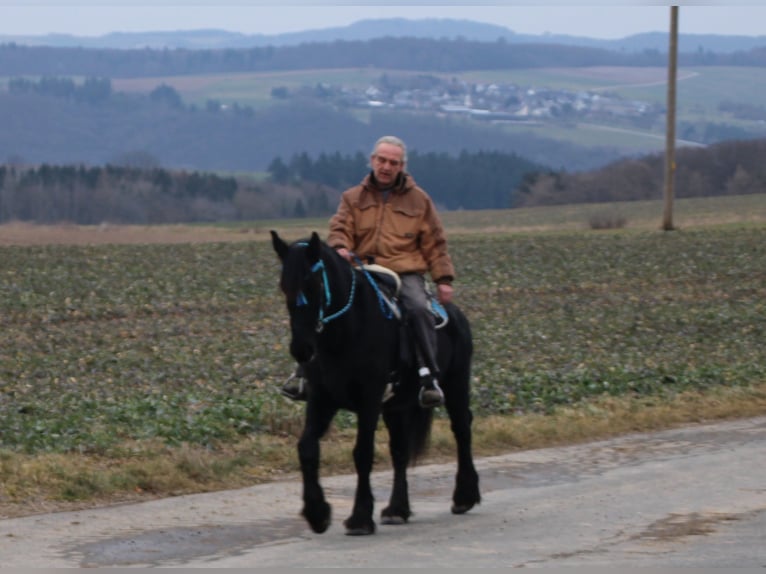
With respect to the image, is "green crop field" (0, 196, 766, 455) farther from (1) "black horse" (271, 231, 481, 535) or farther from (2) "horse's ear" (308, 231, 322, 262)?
(2) "horse's ear" (308, 231, 322, 262)

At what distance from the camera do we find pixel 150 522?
8984 millimetres

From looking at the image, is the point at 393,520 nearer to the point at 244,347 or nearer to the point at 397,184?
the point at 397,184

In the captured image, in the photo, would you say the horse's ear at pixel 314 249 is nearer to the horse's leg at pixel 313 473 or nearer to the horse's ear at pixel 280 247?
the horse's ear at pixel 280 247

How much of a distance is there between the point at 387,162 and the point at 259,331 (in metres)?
14.4

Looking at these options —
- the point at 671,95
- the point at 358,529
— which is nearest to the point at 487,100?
the point at 671,95

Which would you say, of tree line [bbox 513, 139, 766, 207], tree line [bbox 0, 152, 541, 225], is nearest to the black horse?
tree line [bbox 513, 139, 766, 207]

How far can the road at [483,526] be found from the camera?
7871 mm

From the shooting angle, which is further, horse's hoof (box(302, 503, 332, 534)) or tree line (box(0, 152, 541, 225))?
tree line (box(0, 152, 541, 225))

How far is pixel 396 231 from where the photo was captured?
9453 mm

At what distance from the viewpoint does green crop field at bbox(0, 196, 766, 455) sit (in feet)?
44.4

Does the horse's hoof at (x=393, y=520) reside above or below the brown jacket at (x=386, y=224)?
below

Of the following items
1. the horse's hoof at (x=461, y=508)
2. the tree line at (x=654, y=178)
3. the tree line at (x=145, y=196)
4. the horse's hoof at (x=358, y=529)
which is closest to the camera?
the horse's hoof at (x=358, y=529)

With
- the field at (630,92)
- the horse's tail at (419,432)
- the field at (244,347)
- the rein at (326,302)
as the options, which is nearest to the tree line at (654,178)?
the field at (630,92)

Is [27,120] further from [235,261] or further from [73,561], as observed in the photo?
[73,561]
